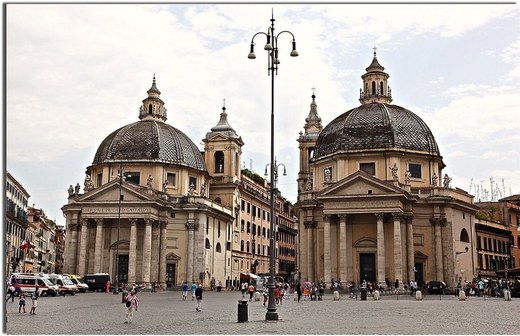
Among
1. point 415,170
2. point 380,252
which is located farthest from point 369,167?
point 380,252

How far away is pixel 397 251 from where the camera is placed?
5788cm

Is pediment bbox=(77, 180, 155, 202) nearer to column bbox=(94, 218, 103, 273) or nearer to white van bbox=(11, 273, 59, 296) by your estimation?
column bbox=(94, 218, 103, 273)

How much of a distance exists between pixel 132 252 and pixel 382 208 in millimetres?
24817

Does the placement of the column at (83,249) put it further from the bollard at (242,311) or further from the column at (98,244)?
the bollard at (242,311)

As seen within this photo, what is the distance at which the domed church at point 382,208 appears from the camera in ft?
194

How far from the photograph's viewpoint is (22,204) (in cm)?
8812

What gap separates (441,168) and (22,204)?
54.3m

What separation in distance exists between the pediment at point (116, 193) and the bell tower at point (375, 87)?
81.4 feet

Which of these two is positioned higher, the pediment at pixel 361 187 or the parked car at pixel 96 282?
the pediment at pixel 361 187

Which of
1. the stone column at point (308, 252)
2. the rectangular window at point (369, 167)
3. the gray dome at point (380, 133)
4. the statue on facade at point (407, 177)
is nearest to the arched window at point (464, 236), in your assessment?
the gray dome at point (380, 133)

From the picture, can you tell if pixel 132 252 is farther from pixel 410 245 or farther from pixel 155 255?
pixel 410 245

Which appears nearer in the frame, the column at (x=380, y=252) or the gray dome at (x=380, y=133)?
the column at (x=380, y=252)

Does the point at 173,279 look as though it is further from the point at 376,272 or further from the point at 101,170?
the point at 376,272

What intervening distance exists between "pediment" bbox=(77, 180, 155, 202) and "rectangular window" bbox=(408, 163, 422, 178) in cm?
2557
